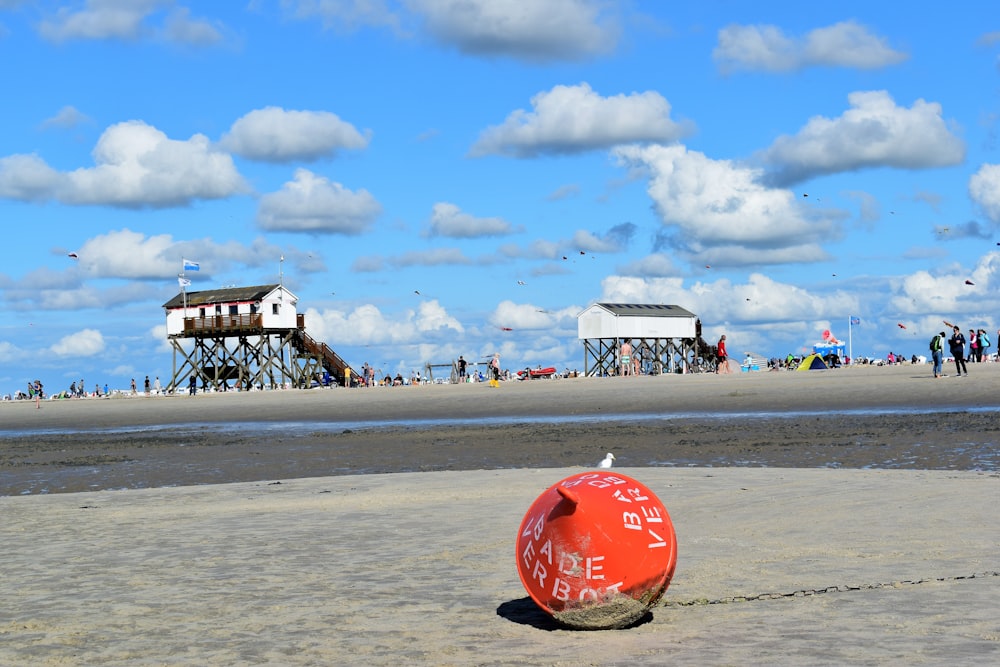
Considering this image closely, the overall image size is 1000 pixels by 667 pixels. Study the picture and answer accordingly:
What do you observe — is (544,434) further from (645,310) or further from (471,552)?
(645,310)

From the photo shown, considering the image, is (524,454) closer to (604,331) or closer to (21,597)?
(21,597)

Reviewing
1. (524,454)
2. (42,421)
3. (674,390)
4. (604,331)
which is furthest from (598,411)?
(604,331)

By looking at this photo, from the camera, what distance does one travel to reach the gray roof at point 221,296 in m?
81.3

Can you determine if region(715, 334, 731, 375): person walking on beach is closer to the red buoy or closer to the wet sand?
the wet sand

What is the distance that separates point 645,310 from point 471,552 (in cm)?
8807

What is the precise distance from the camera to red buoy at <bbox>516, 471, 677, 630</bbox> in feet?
18.1

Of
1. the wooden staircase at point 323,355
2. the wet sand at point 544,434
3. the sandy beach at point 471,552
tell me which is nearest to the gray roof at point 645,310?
the wooden staircase at point 323,355

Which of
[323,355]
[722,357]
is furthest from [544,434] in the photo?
[323,355]

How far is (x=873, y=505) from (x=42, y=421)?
119 feet

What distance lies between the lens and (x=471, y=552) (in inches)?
321

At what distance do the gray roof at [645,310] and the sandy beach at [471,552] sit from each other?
7291 cm

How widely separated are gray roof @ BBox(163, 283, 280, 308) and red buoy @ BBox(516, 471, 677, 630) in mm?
76714

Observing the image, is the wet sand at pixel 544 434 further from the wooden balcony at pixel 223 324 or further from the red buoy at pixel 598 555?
the wooden balcony at pixel 223 324

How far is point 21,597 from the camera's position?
691 cm
